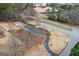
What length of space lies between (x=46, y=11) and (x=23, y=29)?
35 cm

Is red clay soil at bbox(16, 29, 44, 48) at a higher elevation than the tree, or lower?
lower

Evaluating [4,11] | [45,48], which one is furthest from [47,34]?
[4,11]

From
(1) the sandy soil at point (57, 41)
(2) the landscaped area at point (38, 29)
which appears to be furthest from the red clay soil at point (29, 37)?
(1) the sandy soil at point (57, 41)

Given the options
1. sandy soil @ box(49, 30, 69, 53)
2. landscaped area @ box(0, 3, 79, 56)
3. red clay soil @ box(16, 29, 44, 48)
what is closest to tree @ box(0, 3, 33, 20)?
landscaped area @ box(0, 3, 79, 56)

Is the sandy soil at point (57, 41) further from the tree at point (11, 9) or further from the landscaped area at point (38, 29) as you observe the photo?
the tree at point (11, 9)

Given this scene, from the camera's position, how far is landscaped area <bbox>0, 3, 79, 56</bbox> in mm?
3021

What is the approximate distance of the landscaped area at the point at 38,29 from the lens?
302 cm

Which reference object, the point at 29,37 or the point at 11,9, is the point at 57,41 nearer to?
the point at 29,37

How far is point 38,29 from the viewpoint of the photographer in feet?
10.0

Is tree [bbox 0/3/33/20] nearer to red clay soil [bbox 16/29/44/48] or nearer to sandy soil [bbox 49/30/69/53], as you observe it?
red clay soil [bbox 16/29/44/48]

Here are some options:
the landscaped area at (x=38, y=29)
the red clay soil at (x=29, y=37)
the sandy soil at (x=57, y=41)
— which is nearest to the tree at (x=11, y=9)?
the landscaped area at (x=38, y=29)

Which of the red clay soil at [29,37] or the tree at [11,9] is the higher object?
the tree at [11,9]

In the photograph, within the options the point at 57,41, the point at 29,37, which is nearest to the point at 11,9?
the point at 29,37

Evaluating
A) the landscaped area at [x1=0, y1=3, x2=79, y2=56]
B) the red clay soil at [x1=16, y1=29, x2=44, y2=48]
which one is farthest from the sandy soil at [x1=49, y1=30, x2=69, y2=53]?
the red clay soil at [x1=16, y1=29, x2=44, y2=48]
